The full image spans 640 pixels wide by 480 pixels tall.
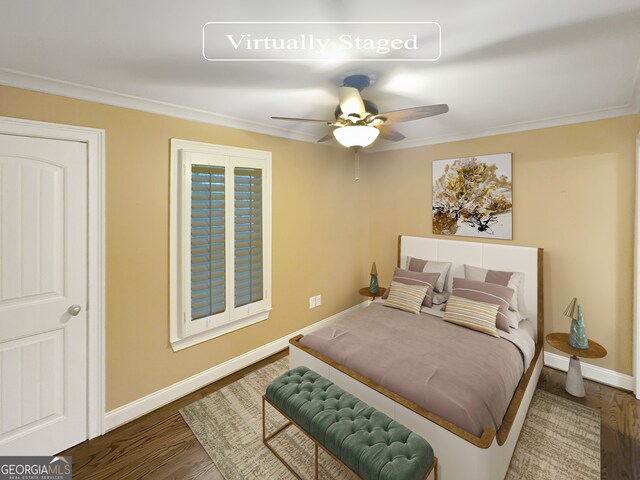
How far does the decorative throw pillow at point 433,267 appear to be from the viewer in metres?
3.32

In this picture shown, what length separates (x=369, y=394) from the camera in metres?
2.00

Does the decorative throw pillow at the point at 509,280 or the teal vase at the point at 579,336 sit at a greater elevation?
the decorative throw pillow at the point at 509,280

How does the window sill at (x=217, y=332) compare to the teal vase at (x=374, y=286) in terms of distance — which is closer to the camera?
the window sill at (x=217, y=332)

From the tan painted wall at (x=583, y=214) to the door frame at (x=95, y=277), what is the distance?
3489mm

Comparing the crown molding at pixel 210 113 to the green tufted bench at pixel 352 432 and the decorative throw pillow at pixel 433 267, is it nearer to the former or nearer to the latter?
the decorative throw pillow at pixel 433 267

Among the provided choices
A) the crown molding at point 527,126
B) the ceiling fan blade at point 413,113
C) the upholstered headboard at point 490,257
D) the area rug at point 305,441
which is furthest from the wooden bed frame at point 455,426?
the ceiling fan blade at point 413,113

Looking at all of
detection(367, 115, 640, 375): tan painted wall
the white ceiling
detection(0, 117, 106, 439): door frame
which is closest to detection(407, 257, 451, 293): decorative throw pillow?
detection(367, 115, 640, 375): tan painted wall

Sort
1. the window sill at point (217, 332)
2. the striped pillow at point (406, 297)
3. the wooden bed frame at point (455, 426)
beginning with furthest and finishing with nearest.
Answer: the striped pillow at point (406, 297) → the window sill at point (217, 332) → the wooden bed frame at point (455, 426)

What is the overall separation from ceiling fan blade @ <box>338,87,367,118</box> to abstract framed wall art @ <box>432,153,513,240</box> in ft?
6.21

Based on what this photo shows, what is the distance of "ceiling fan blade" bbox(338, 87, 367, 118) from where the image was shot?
6.43 feet

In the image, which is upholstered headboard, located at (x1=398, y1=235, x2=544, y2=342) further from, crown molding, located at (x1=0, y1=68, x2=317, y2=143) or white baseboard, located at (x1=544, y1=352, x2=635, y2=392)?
crown molding, located at (x1=0, y1=68, x2=317, y2=143)

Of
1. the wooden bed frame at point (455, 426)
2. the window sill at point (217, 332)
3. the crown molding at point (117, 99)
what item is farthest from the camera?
the window sill at point (217, 332)

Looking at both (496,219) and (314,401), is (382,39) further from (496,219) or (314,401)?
(496,219)

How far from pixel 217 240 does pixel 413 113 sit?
192 cm
